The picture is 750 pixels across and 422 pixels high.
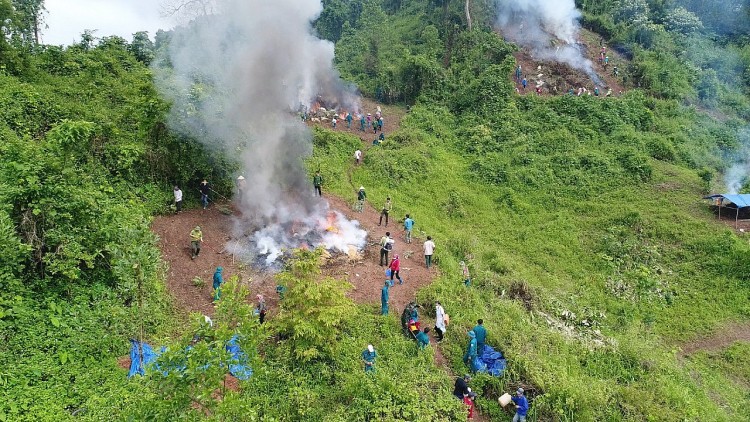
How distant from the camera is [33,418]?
723 cm

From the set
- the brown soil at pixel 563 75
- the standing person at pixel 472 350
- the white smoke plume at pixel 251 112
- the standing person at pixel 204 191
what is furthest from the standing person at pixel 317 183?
the brown soil at pixel 563 75

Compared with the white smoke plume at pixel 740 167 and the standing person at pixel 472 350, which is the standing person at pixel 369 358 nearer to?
the standing person at pixel 472 350

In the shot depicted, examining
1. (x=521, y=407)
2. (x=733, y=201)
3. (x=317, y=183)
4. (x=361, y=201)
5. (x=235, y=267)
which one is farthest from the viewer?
(x=361, y=201)

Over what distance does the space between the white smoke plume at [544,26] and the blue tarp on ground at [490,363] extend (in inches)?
960

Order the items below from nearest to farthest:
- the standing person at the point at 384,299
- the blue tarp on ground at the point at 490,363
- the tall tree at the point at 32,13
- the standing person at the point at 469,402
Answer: the standing person at the point at 469,402, the blue tarp on ground at the point at 490,363, the standing person at the point at 384,299, the tall tree at the point at 32,13

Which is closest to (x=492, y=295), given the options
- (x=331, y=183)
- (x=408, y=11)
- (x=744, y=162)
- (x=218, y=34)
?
(x=331, y=183)

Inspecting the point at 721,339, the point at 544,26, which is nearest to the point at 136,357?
the point at 721,339

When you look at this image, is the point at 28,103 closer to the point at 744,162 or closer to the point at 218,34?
the point at 218,34

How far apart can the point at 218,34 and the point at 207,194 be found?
18.1ft

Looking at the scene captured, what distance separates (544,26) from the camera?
3164 centimetres

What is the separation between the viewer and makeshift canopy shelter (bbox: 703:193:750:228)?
56.6 feet

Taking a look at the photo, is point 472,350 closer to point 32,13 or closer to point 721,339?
point 721,339

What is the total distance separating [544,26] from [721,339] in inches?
942

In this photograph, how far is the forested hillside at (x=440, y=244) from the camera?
8430 mm
